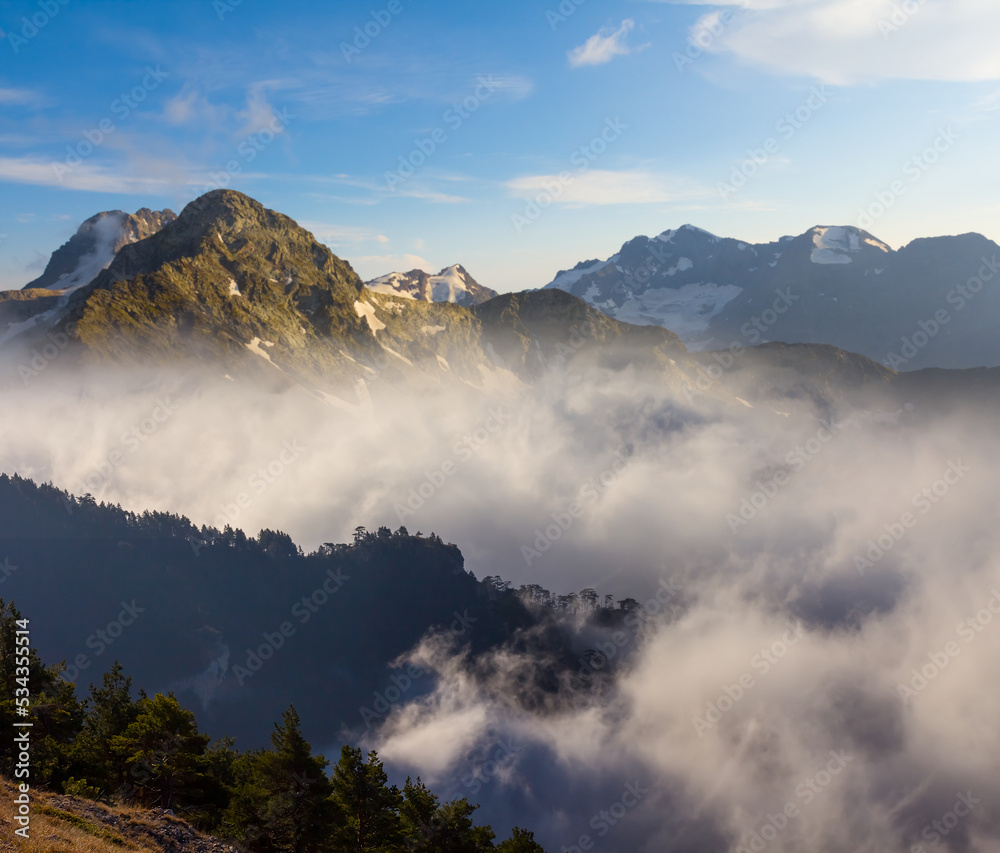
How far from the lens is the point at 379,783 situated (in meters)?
47.3

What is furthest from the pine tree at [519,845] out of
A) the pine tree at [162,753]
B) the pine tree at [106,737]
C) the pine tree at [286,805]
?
the pine tree at [106,737]

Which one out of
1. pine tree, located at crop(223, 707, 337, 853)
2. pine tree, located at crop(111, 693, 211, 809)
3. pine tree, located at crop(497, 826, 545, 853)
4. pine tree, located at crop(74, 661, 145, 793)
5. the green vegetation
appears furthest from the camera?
pine tree, located at crop(497, 826, 545, 853)

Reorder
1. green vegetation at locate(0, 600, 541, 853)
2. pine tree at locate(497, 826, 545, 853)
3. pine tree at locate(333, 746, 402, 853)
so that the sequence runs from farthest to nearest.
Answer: pine tree at locate(333, 746, 402, 853), pine tree at locate(497, 826, 545, 853), green vegetation at locate(0, 600, 541, 853)

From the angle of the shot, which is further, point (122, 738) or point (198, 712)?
point (198, 712)

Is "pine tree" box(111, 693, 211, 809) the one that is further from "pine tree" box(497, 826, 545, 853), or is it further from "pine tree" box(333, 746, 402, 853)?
"pine tree" box(497, 826, 545, 853)

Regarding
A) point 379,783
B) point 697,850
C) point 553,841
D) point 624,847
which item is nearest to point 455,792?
point 553,841

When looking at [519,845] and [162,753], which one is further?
[519,845]

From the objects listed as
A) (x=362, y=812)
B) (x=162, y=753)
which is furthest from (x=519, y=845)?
(x=162, y=753)

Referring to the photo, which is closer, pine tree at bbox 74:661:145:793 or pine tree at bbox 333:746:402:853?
pine tree at bbox 74:661:145:793

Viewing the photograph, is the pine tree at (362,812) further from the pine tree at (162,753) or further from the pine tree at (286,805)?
the pine tree at (162,753)

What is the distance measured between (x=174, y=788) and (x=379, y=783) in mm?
15421

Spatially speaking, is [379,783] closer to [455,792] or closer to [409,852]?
[409,852]

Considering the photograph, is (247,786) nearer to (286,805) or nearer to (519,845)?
(286,805)

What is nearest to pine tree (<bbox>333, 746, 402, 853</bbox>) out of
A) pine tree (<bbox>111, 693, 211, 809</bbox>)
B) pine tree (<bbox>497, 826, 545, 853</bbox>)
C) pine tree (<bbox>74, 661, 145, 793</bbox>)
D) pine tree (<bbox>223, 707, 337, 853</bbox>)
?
pine tree (<bbox>223, 707, 337, 853</bbox>)
